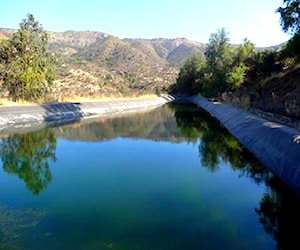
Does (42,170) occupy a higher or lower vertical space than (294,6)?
lower

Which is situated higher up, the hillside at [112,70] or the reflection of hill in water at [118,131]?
the hillside at [112,70]

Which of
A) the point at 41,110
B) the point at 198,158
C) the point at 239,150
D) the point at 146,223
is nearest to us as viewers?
the point at 146,223

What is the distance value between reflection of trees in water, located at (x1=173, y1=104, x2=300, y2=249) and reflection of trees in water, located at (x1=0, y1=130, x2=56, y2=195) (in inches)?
291

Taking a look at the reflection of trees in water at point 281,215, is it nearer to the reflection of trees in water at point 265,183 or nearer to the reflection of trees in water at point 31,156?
the reflection of trees in water at point 265,183

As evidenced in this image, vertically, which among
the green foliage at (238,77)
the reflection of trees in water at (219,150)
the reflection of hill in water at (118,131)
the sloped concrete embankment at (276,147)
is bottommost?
the reflection of hill in water at (118,131)

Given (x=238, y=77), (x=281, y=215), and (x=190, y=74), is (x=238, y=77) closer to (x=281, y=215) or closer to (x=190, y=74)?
(x=281, y=215)

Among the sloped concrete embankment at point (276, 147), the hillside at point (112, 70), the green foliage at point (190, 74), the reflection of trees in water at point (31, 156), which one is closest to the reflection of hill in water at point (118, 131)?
the reflection of trees in water at point (31, 156)

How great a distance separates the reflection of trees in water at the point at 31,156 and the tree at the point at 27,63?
15.3 meters

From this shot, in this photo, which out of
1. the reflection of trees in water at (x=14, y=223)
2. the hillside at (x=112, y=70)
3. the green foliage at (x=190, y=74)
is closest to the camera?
the reflection of trees in water at (x=14, y=223)

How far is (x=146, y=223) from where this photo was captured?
1063 cm

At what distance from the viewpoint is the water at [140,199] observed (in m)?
9.63

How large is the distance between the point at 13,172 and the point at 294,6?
781 inches

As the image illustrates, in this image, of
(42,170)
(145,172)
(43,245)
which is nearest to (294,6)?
(145,172)

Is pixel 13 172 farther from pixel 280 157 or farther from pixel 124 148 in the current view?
pixel 280 157
